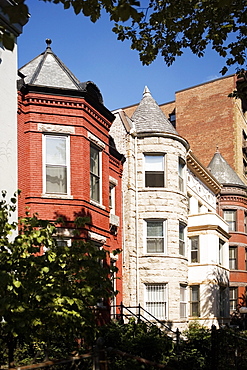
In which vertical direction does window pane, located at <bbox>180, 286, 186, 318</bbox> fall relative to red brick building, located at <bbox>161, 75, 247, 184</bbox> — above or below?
below

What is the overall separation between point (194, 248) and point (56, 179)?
13226mm

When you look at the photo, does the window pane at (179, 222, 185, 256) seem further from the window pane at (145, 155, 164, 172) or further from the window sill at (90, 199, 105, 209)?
the window sill at (90, 199, 105, 209)

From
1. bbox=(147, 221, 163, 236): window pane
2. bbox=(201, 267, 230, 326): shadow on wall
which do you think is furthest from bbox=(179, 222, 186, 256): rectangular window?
bbox=(201, 267, 230, 326): shadow on wall

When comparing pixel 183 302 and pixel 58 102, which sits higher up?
pixel 58 102

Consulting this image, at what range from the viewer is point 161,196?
2400 centimetres

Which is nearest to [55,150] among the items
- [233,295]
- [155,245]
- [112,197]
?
[112,197]

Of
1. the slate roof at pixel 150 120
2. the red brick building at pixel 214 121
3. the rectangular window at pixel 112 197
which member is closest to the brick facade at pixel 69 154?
the rectangular window at pixel 112 197

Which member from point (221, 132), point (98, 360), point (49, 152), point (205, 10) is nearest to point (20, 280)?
point (98, 360)

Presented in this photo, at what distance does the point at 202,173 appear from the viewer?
31.1 m

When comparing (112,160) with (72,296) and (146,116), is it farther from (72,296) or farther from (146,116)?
(72,296)

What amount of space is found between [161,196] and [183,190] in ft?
6.68

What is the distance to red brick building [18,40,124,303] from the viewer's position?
54.7 feet

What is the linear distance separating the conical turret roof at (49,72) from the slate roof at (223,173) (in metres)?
20.7

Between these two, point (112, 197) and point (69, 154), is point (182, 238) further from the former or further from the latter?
point (69, 154)
